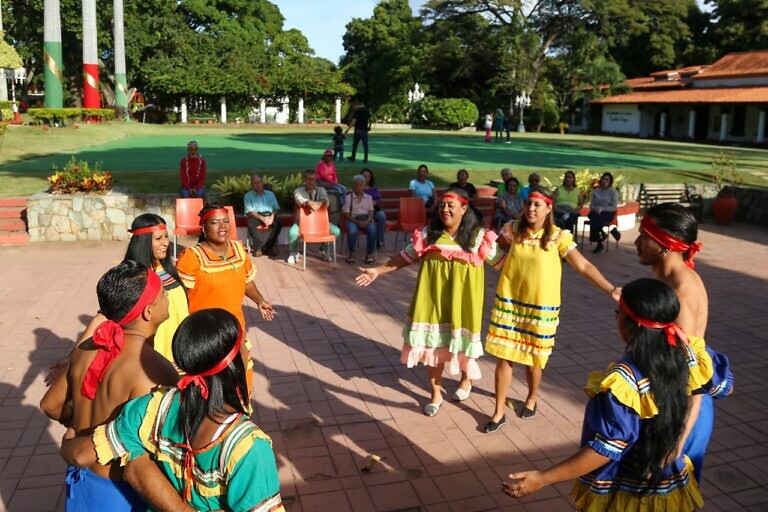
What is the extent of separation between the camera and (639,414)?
2.34 meters

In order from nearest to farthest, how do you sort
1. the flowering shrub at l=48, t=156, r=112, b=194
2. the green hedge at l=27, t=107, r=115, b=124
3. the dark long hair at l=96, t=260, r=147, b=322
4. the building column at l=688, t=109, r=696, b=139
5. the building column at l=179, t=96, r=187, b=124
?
1. the dark long hair at l=96, t=260, r=147, b=322
2. the flowering shrub at l=48, t=156, r=112, b=194
3. the green hedge at l=27, t=107, r=115, b=124
4. the building column at l=688, t=109, r=696, b=139
5. the building column at l=179, t=96, r=187, b=124

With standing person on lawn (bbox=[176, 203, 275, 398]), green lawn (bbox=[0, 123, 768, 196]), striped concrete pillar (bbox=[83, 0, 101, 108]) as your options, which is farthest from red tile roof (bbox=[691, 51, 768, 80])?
standing person on lawn (bbox=[176, 203, 275, 398])

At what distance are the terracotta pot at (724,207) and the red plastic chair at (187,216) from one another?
37.3ft

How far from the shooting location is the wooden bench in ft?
49.6

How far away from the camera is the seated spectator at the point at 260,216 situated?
34.9ft

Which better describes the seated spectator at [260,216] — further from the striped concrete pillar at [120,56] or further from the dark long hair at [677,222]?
the striped concrete pillar at [120,56]

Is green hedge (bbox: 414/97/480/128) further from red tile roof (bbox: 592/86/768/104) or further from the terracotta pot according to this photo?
the terracotta pot

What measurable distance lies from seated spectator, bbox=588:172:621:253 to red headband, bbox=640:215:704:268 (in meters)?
8.44

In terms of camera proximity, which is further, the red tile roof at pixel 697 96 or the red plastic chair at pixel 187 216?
the red tile roof at pixel 697 96

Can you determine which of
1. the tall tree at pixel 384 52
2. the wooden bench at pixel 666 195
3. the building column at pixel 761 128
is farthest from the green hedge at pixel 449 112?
the wooden bench at pixel 666 195

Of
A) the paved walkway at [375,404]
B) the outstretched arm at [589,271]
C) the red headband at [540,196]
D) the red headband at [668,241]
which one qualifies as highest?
the red headband at [540,196]

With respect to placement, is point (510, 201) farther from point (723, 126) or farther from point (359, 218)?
point (723, 126)

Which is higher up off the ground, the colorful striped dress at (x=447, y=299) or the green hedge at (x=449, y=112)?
the green hedge at (x=449, y=112)

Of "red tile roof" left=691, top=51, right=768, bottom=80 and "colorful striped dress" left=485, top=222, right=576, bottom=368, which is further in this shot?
"red tile roof" left=691, top=51, right=768, bottom=80
